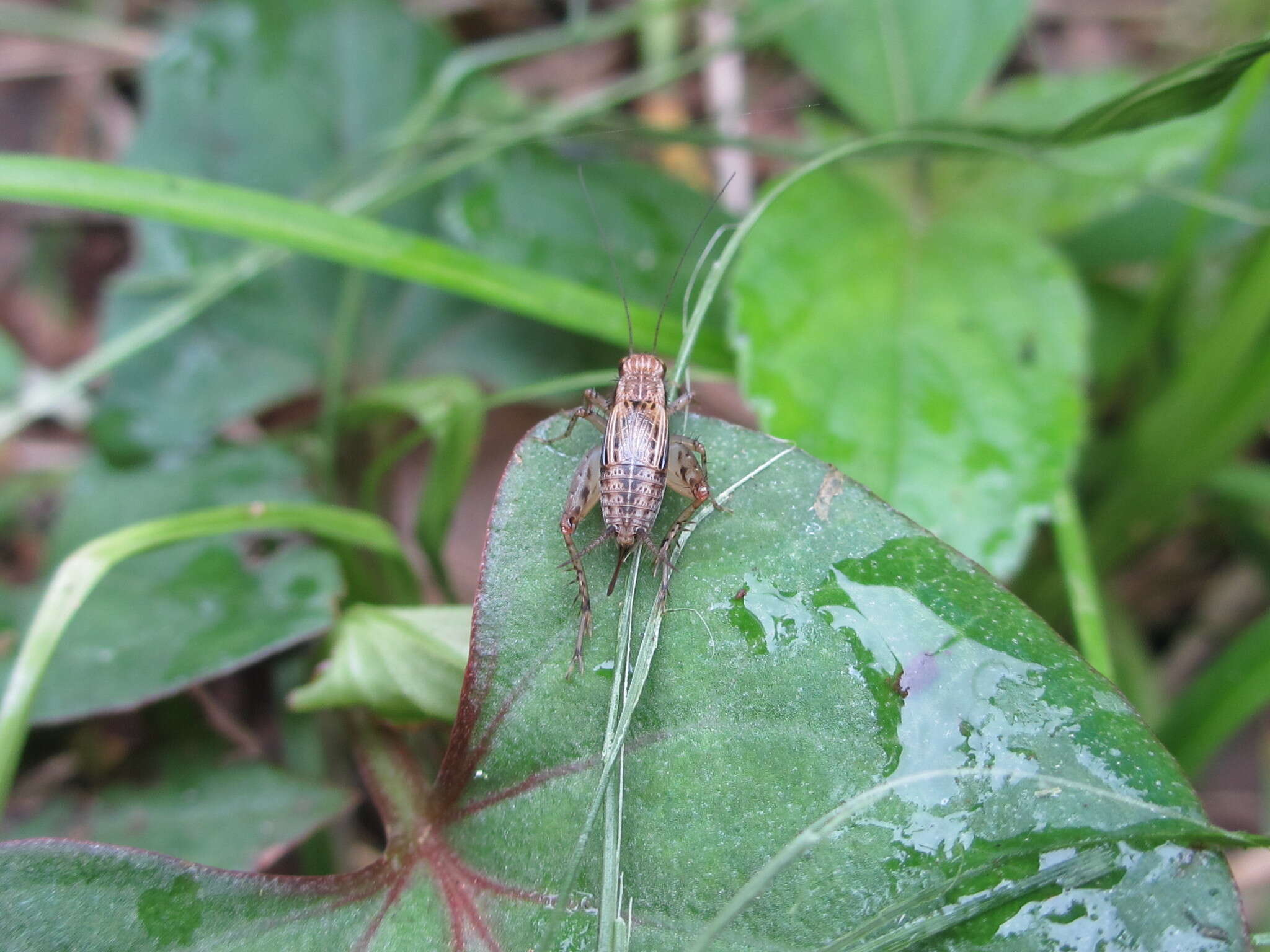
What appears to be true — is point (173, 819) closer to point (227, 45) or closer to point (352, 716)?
point (352, 716)

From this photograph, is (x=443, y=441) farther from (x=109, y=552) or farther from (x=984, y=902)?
(x=984, y=902)

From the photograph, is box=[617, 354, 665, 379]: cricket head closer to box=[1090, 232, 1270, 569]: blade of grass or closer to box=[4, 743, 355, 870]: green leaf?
box=[4, 743, 355, 870]: green leaf

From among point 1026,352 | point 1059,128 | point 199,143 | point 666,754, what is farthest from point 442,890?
point 199,143

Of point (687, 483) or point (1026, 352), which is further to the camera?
point (1026, 352)

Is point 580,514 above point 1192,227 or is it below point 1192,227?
below

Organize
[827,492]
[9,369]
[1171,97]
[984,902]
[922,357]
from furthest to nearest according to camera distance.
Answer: [9,369], [922,357], [1171,97], [827,492], [984,902]

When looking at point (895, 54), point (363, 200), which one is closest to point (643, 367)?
point (363, 200)

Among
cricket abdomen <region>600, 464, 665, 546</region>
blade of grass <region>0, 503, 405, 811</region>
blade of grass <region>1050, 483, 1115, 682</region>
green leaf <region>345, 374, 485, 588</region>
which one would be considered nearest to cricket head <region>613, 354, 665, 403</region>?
cricket abdomen <region>600, 464, 665, 546</region>
